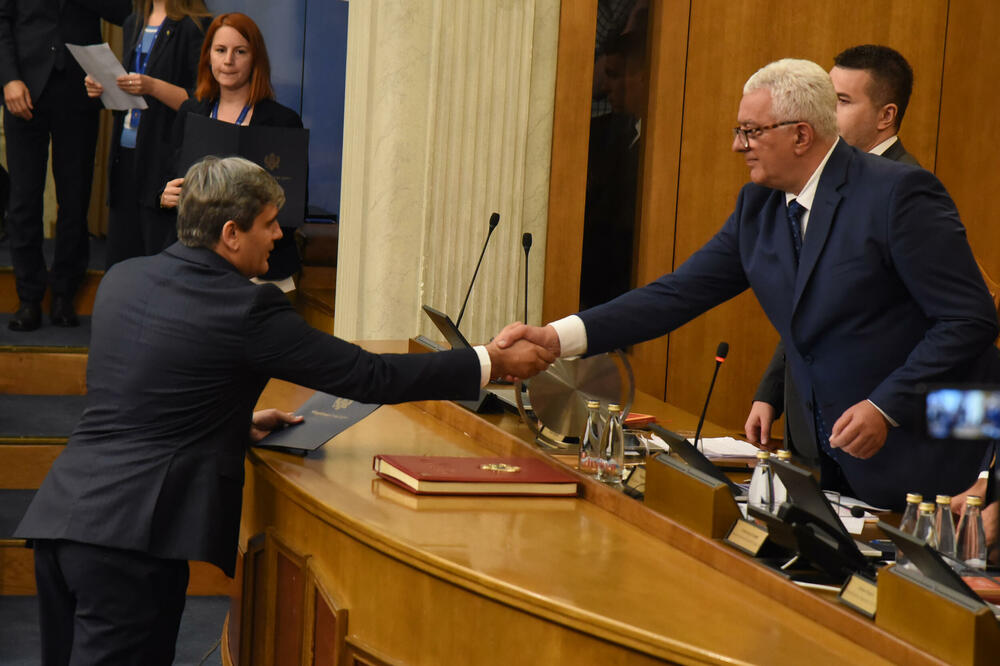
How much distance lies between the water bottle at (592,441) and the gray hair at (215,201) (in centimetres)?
83

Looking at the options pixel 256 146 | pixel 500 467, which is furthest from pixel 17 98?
pixel 500 467

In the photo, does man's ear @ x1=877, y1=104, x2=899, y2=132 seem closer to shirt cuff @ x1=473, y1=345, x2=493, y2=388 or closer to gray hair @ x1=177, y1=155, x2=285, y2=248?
shirt cuff @ x1=473, y1=345, x2=493, y2=388

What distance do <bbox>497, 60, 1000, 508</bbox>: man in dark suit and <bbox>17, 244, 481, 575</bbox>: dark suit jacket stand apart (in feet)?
2.00

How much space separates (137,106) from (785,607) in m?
3.81

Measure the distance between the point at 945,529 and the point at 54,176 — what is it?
14.8 feet

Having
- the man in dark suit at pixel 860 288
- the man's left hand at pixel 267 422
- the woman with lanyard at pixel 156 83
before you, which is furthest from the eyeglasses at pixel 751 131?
the woman with lanyard at pixel 156 83

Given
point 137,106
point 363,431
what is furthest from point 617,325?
point 137,106

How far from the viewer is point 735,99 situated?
5.21m

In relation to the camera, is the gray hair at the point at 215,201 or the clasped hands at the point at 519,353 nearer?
the gray hair at the point at 215,201

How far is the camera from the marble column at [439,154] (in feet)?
15.9

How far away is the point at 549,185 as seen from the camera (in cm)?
517

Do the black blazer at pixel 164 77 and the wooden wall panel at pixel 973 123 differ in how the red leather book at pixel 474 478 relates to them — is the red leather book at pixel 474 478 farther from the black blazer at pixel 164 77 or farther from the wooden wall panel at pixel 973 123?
the wooden wall panel at pixel 973 123

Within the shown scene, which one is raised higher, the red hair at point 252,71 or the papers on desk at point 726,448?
the red hair at point 252,71

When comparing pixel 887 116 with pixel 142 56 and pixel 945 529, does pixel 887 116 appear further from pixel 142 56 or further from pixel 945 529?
pixel 142 56
